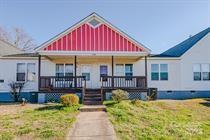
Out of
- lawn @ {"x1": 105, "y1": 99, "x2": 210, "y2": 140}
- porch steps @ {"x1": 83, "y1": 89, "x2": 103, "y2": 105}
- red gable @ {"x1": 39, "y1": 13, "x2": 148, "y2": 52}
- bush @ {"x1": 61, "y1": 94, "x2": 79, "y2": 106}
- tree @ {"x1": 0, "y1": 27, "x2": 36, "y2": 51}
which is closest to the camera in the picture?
lawn @ {"x1": 105, "y1": 99, "x2": 210, "y2": 140}

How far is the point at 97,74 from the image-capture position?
19984 millimetres

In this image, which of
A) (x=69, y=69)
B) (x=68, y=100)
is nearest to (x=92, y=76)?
(x=69, y=69)

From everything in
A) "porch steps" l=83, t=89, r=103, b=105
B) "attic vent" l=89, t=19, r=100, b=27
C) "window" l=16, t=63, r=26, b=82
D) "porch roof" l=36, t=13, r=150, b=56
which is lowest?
"porch steps" l=83, t=89, r=103, b=105

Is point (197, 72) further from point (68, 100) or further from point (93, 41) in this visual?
point (68, 100)

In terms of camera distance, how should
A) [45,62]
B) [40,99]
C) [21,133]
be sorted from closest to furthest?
[21,133], [40,99], [45,62]

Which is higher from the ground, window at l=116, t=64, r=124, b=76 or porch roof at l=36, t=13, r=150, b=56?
porch roof at l=36, t=13, r=150, b=56

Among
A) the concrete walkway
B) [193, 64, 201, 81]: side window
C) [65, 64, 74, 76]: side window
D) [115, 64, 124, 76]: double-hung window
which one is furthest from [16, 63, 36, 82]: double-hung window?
[193, 64, 201, 81]: side window

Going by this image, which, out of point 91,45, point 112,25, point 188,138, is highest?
point 112,25

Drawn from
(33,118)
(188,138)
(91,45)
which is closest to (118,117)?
(188,138)

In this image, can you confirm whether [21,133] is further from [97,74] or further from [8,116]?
[97,74]

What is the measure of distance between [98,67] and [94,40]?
311 centimetres

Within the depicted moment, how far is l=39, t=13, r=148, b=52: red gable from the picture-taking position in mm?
17406

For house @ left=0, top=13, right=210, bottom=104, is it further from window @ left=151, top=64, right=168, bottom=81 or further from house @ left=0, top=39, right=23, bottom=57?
house @ left=0, top=39, right=23, bottom=57

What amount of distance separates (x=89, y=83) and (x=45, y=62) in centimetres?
427
